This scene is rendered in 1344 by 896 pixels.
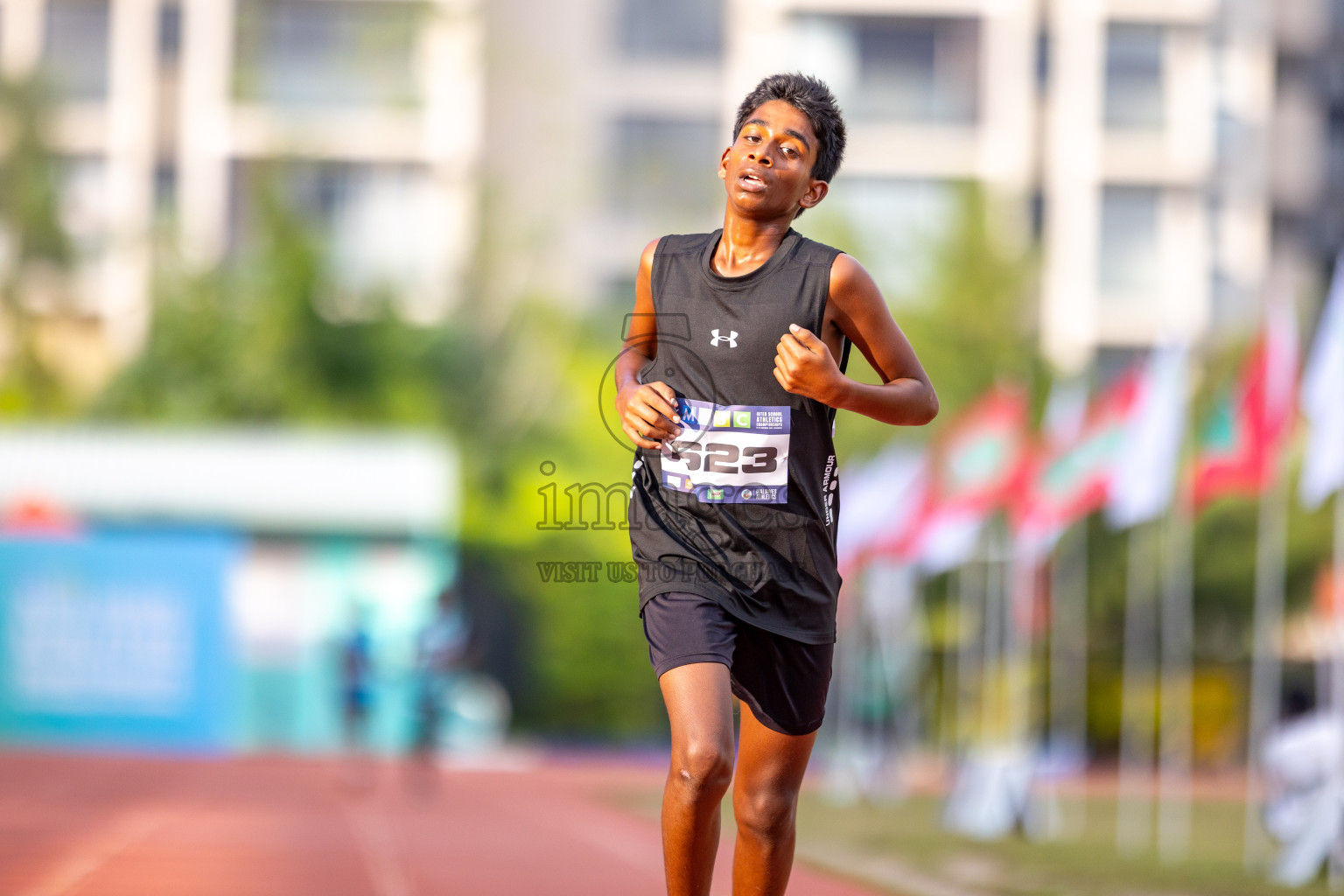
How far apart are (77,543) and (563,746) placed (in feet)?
25.7

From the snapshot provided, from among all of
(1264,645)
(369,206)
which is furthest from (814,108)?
(369,206)

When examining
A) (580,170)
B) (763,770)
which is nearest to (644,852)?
(763,770)

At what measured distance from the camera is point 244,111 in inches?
1679

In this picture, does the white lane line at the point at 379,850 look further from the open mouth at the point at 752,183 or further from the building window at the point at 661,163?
the building window at the point at 661,163

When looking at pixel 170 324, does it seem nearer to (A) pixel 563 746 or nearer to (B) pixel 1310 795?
(A) pixel 563 746

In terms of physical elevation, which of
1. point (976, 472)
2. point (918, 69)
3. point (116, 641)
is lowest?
A: point (116, 641)

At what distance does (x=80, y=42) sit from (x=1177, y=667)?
32791 millimetres

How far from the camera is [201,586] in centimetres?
2338

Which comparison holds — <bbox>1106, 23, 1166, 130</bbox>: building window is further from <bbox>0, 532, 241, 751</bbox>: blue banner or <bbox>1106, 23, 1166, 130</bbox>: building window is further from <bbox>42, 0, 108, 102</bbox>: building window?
<bbox>0, 532, 241, 751</bbox>: blue banner

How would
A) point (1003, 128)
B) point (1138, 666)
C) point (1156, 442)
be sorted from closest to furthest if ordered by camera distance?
point (1156, 442) → point (1138, 666) → point (1003, 128)

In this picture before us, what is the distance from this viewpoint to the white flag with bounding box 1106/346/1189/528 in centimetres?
1325

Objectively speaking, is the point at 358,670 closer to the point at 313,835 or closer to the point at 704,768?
the point at 313,835

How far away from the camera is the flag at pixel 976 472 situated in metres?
16.3

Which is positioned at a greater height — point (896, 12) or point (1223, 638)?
point (896, 12)
